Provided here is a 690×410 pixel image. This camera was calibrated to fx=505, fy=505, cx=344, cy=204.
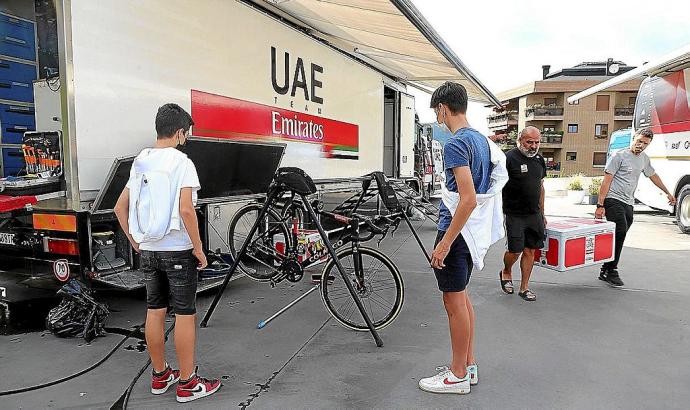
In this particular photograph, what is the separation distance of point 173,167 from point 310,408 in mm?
1544

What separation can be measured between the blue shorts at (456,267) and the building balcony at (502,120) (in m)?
53.8

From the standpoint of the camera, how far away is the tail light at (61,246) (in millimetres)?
3840

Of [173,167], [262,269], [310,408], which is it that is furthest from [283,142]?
[310,408]

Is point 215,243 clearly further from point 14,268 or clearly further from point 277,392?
point 277,392

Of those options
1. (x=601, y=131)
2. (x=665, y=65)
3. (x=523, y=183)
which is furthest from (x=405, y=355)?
(x=601, y=131)

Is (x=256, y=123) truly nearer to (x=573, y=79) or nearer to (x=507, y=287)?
(x=507, y=287)

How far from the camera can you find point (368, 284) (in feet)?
13.3

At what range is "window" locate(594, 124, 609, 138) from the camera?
45.2 meters

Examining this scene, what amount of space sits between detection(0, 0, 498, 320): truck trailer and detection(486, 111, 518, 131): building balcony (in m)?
50.3

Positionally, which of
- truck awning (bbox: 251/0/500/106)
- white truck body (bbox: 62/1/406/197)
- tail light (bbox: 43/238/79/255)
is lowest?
tail light (bbox: 43/238/79/255)

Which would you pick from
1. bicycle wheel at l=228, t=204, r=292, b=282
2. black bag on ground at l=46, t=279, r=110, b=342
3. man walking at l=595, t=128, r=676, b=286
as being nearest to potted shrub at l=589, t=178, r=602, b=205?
man walking at l=595, t=128, r=676, b=286

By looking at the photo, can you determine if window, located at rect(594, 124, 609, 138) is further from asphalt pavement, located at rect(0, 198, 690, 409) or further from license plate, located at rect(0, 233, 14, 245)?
license plate, located at rect(0, 233, 14, 245)

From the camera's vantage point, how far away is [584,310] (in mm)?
4660

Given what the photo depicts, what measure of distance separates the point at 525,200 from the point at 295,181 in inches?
91.3
